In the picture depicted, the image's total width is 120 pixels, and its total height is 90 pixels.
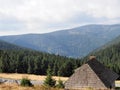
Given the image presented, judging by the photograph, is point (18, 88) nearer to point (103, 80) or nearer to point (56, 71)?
point (103, 80)

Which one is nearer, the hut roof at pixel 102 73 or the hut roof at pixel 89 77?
the hut roof at pixel 89 77

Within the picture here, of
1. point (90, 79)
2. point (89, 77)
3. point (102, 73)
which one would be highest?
point (102, 73)

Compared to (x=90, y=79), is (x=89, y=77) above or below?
above

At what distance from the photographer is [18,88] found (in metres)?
19.8

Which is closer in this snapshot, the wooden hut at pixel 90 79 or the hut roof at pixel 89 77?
the wooden hut at pixel 90 79

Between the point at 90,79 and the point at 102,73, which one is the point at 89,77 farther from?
the point at 102,73

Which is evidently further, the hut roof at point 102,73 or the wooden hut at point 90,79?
the hut roof at point 102,73

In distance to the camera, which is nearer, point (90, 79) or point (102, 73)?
point (90, 79)

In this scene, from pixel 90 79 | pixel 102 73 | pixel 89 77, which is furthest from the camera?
pixel 102 73

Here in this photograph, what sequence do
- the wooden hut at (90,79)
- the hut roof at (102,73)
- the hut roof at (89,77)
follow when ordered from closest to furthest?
1. the wooden hut at (90,79)
2. the hut roof at (89,77)
3. the hut roof at (102,73)

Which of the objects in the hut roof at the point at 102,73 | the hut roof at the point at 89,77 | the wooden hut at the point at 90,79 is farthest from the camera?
the hut roof at the point at 102,73

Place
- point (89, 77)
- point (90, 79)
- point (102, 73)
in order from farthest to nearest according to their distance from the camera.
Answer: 1. point (102, 73)
2. point (89, 77)
3. point (90, 79)

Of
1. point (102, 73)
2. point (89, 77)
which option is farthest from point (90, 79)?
point (102, 73)

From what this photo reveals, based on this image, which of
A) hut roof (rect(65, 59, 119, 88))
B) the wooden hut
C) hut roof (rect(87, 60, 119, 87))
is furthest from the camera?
hut roof (rect(87, 60, 119, 87))
